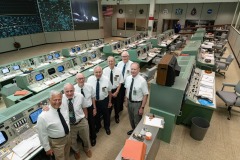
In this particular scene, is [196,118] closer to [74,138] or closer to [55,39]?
[74,138]

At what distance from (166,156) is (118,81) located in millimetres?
1957

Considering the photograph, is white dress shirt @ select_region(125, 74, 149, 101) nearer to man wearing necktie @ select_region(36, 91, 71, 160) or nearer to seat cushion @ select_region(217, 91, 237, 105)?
man wearing necktie @ select_region(36, 91, 71, 160)

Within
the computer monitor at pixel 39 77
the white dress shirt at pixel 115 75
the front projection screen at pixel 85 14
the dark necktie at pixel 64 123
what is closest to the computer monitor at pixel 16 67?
the computer monitor at pixel 39 77

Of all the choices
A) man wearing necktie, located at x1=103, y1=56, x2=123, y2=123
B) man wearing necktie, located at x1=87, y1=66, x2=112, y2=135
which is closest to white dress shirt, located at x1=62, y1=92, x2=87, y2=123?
man wearing necktie, located at x1=87, y1=66, x2=112, y2=135

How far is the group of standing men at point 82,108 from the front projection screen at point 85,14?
1148 cm

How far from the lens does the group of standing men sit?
2168mm

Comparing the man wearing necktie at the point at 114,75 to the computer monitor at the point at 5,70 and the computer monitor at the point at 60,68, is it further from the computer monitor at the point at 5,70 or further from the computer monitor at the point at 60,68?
the computer monitor at the point at 5,70

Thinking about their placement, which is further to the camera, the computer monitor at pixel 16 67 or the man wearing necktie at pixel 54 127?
the computer monitor at pixel 16 67

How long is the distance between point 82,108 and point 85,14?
13.0 meters

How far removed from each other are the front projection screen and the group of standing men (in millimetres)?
11479

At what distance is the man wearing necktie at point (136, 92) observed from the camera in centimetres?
299

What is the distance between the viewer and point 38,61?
606 cm

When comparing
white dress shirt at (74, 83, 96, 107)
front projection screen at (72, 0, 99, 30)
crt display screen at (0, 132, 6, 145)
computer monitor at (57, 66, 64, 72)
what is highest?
front projection screen at (72, 0, 99, 30)

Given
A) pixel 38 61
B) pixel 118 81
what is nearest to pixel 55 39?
pixel 38 61
